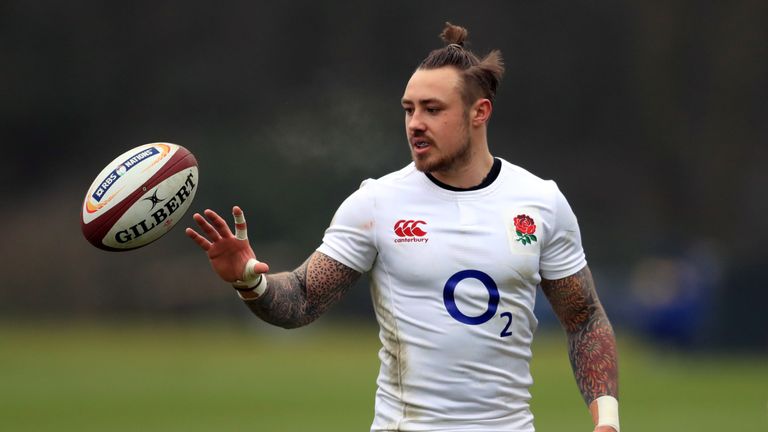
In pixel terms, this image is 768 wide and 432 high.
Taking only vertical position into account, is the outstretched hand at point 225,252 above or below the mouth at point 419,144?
below

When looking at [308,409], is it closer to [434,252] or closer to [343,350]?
[343,350]

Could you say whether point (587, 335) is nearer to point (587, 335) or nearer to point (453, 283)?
point (587, 335)

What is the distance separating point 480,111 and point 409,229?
0.59 m

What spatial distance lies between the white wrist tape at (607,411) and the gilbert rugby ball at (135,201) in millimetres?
1888

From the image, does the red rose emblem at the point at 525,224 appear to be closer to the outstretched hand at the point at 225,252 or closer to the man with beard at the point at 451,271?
the man with beard at the point at 451,271

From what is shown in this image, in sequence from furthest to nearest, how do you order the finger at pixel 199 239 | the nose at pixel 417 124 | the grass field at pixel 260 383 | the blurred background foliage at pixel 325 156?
the blurred background foliage at pixel 325 156
the grass field at pixel 260 383
the nose at pixel 417 124
the finger at pixel 199 239

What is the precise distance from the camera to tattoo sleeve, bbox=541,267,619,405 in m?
5.84

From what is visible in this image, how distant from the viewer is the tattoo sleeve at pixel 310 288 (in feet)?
18.6

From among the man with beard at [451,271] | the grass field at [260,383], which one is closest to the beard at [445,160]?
the man with beard at [451,271]

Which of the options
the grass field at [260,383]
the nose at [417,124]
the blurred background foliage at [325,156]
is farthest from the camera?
the blurred background foliage at [325,156]

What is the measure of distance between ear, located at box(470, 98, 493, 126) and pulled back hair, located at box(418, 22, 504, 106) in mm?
21

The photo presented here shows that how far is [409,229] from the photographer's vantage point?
567 centimetres

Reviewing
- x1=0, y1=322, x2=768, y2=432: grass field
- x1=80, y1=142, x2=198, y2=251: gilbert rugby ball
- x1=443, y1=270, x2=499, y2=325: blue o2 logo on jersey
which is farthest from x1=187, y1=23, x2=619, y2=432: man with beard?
x1=0, y1=322, x2=768, y2=432: grass field

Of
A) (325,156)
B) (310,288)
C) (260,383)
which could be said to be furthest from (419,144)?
(325,156)
